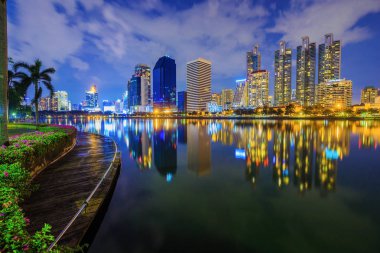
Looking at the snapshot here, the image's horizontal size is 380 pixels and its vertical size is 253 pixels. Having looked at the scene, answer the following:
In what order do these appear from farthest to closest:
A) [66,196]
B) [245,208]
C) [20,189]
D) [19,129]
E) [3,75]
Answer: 1. [19,129]
2. [3,75]
3. [245,208]
4. [66,196]
5. [20,189]

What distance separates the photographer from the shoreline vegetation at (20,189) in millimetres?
3428

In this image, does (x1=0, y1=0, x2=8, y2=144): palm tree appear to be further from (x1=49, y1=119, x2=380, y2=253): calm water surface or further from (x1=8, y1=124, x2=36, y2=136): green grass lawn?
(x1=8, y1=124, x2=36, y2=136): green grass lawn

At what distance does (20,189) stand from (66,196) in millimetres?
1852

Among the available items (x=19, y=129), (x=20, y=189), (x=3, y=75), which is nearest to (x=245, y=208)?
(x=20, y=189)

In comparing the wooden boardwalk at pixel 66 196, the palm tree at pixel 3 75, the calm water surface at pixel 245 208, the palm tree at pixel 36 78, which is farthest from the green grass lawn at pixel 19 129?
the calm water surface at pixel 245 208

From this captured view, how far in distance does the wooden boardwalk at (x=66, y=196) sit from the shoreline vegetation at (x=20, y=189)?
0.40 meters

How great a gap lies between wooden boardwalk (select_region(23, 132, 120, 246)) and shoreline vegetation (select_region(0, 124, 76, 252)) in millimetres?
397

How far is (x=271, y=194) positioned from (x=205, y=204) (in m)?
3.92

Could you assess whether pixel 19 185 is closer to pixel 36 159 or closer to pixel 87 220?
pixel 87 220

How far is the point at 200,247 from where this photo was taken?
22.1ft

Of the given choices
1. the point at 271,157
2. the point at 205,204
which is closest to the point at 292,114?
the point at 271,157

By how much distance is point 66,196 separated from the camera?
27.0ft

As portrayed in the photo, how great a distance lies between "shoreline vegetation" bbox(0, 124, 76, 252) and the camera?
11.2ft

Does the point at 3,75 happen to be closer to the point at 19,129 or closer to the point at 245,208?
the point at 245,208
